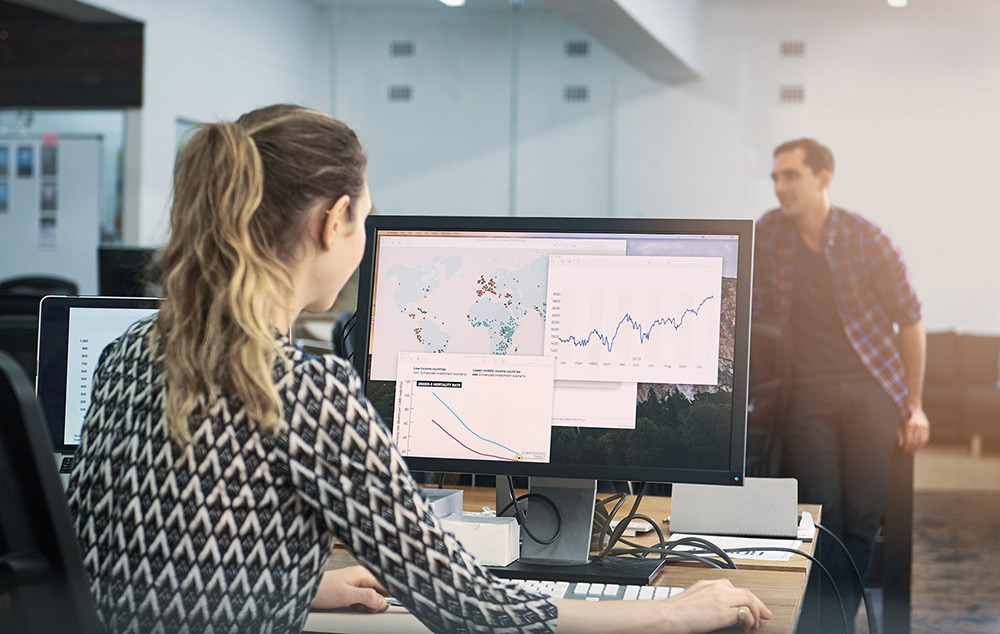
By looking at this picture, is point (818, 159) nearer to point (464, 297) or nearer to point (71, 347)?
point (464, 297)

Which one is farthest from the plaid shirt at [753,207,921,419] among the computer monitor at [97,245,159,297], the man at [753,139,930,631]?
the computer monitor at [97,245,159,297]

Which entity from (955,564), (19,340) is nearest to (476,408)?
(19,340)

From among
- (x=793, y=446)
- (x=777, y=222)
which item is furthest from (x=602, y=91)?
(x=793, y=446)

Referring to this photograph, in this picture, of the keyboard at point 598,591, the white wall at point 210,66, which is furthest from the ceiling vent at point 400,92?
the keyboard at point 598,591

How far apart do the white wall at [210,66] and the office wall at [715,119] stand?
0.22 meters

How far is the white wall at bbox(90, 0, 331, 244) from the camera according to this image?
6.16 m

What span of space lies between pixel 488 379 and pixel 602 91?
5019 mm

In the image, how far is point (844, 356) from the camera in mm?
3582

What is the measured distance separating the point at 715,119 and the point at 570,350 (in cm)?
528

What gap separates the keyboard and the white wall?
16.7 feet

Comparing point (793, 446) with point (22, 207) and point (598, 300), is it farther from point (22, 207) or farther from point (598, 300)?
point (22, 207)

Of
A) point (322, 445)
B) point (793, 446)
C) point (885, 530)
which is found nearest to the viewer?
point (322, 445)

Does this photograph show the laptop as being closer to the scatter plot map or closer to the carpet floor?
the scatter plot map

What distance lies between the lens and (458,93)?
20.0 ft
